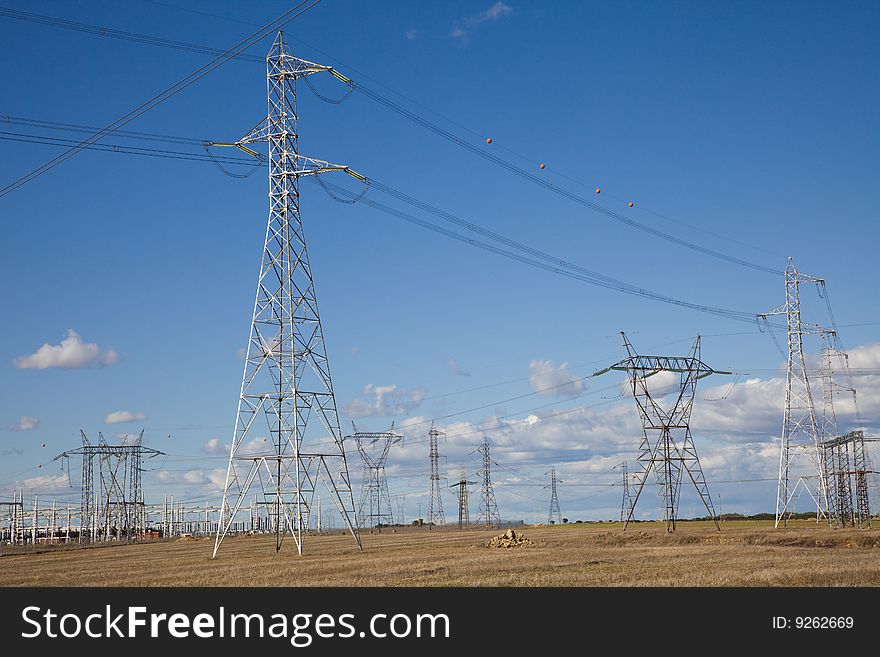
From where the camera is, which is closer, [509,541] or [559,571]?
[559,571]

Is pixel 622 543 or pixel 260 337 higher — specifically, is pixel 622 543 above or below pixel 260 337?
below

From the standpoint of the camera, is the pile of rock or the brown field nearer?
the brown field

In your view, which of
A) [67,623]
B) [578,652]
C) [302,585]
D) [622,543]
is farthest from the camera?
[622,543]

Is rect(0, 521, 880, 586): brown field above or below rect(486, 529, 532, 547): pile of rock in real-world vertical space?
above

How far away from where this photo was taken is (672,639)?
56.4 ft

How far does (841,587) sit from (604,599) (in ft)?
22.4

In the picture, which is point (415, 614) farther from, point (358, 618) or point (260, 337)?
point (260, 337)

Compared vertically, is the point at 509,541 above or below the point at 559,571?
below

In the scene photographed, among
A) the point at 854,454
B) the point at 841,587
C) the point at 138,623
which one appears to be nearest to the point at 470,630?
the point at 138,623

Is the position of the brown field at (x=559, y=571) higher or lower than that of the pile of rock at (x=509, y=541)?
higher

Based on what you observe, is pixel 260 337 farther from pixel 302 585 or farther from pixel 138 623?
pixel 138 623

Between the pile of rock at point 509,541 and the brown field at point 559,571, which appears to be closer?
the brown field at point 559,571

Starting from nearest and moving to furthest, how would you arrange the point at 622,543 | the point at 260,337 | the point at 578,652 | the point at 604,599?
the point at 578,652 < the point at 604,599 < the point at 260,337 < the point at 622,543

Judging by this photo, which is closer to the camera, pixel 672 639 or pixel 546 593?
pixel 672 639
